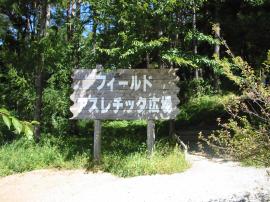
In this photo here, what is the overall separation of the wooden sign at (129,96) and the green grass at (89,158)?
0.88m

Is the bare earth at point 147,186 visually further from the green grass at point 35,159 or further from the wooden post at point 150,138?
the wooden post at point 150,138

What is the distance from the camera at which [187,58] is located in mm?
9586

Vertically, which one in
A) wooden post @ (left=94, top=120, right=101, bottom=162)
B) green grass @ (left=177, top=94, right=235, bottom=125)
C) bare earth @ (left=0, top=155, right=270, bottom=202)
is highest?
green grass @ (left=177, top=94, right=235, bottom=125)

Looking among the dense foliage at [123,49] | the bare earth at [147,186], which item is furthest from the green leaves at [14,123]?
the bare earth at [147,186]

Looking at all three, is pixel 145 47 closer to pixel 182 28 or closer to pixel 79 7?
pixel 182 28

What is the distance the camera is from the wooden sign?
380 inches

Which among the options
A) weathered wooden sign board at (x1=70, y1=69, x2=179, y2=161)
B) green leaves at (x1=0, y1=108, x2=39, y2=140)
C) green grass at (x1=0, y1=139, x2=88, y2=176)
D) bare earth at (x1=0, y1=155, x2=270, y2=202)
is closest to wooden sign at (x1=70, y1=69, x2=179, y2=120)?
weathered wooden sign board at (x1=70, y1=69, x2=179, y2=161)

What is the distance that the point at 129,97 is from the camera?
972 cm

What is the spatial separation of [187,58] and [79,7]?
6.57 metres

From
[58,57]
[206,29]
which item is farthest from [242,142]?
[206,29]

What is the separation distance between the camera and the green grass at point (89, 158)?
342 inches

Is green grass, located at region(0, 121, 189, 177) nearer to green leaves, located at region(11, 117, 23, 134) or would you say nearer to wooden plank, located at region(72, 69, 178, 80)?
wooden plank, located at region(72, 69, 178, 80)

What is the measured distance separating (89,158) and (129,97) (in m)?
1.70

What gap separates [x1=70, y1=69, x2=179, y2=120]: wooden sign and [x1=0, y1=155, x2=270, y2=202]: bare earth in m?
1.41
